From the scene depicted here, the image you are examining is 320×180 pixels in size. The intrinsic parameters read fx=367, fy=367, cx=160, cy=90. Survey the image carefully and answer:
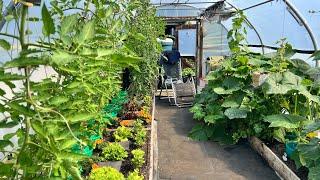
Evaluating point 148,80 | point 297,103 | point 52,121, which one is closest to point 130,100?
point 148,80

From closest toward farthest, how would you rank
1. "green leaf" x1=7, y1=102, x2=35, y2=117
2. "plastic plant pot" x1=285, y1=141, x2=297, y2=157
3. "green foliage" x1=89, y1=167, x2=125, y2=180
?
"green leaf" x1=7, y1=102, x2=35, y2=117 → "green foliage" x1=89, y1=167, x2=125, y2=180 → "plastic plant pot" x1=285, y1=141, x2=297, y2=157

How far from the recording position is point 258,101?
18.2 feet

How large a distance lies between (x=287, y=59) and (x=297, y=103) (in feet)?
2.85

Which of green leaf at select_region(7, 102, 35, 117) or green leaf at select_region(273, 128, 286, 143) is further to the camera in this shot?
green leaf at select_region(273, 128, 286, 143)

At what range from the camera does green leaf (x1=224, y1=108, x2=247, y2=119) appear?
5398mm

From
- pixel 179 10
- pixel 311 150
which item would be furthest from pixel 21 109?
pixel 179 10

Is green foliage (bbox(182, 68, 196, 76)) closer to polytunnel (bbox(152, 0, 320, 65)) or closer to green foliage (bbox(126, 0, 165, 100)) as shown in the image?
polytunnel (bbox(152, 0, 320, 65))

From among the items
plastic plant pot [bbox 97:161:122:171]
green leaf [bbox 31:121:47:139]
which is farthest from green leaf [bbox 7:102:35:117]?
plastic plant pot [bbox 97:161:122:171]

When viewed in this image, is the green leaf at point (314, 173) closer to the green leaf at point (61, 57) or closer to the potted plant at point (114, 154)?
the potted plant at point (114, 154)

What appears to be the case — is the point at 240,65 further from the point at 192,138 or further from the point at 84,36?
the point at 84,36

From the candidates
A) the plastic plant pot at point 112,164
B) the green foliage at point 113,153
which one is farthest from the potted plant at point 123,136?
the plastic plant pot at point 112,164

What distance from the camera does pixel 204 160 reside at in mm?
5035

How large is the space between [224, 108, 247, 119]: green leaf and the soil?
0.55 meters

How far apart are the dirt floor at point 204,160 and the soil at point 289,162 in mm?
218
